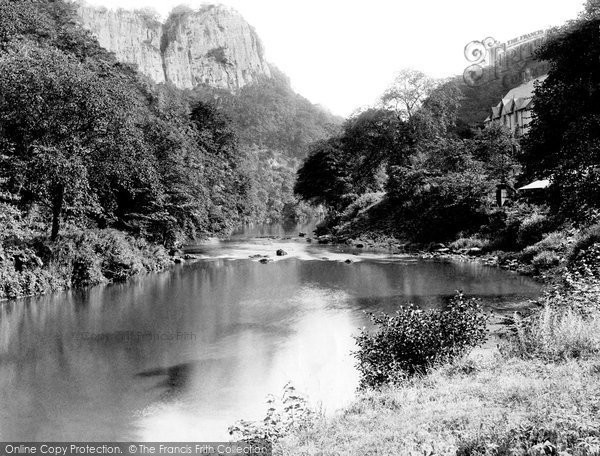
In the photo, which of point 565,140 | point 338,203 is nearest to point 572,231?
Answer: point 565,140

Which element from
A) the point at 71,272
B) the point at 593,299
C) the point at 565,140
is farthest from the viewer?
the point at 71,272

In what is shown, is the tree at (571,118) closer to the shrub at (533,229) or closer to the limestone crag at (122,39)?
the shrub at (533,229)

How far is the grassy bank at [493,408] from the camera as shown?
6.29 m

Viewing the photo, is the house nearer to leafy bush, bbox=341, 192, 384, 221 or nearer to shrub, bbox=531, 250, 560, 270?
leafy bush, bbox=341, 192, 384, 221

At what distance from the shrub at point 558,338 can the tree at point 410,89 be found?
54800 mm

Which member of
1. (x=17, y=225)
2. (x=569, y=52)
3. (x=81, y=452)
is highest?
(x=569, y=52)

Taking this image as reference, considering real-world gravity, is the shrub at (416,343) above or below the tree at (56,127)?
below

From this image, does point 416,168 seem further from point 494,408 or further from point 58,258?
point 494,408

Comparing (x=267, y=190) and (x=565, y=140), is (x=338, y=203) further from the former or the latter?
(x=267, y=190)

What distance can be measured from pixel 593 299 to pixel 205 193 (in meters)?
36.7

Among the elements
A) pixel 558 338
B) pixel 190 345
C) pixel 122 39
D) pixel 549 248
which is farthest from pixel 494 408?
pixel 122 39

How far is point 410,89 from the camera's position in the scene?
2518 inches

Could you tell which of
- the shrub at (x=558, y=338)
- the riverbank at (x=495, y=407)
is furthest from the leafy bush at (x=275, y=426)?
the shrub at (x=558, y=338)

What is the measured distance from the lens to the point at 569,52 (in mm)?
20359
